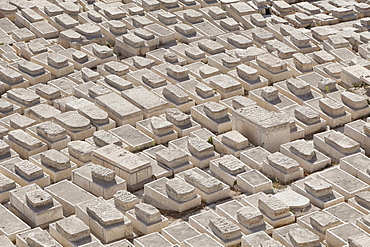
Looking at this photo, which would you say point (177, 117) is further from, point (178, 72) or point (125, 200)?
point (125, 200)

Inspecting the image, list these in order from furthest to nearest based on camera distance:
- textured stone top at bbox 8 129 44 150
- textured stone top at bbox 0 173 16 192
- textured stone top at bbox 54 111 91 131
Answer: textured stone top at bbox 54 111 91 131, textured stone top at bbox 8 129 44 150, textured stone top at bbox 0 173 16 192

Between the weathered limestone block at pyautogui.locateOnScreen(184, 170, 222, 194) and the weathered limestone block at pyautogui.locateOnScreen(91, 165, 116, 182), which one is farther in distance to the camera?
the weathered limestone block at pyautogui.locateOnScreen(91, 165, 116, 182)

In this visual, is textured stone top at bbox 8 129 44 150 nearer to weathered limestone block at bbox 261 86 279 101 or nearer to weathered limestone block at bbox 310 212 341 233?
weathered limestone block at bbox 261 86 279 101

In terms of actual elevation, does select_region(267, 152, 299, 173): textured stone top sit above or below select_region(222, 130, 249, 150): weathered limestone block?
above

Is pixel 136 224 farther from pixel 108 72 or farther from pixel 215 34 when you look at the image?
pixel 215 34

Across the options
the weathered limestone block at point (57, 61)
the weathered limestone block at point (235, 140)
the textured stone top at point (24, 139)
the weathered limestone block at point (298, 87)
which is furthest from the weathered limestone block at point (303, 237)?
the weathered limestone block at point (57, 61)

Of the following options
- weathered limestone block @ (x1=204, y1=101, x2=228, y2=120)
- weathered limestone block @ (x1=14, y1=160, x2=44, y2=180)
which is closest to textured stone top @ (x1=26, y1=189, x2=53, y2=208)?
weathered limestone block @ (x1=14, y1=160, x2=44, y2=180)

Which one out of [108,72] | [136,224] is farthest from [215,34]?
[136,224]

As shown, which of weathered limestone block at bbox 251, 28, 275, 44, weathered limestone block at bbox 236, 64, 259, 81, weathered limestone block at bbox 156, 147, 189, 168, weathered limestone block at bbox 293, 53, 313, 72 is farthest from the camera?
weathered limestone block at bbox 251, 28, 275, 44

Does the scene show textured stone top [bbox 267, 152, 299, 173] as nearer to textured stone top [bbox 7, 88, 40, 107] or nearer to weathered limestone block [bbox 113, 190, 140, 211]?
weathered limestone block [bbox 113, 190, 140, 211]


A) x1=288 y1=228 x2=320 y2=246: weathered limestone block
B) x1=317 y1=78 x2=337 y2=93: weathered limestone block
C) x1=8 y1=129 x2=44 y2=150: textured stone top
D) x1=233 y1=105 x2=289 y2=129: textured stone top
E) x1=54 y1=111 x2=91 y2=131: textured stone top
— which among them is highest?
x1=233 y1=105 x2=289 y2=129: textured stone top
